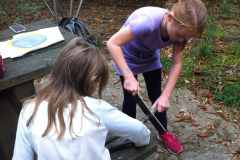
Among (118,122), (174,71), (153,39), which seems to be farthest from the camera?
(174,71)

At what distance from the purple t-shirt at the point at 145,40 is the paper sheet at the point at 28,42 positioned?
24.9 inches

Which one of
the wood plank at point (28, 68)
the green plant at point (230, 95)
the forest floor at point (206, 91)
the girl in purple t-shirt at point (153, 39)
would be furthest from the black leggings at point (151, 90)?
the green plant at point (230, 95)

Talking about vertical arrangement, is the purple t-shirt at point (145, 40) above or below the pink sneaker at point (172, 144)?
above

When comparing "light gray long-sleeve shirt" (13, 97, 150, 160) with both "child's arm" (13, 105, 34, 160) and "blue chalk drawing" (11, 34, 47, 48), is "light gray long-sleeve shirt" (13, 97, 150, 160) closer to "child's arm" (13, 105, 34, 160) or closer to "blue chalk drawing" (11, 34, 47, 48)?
"child's arm" (13, 105, 34, 160)

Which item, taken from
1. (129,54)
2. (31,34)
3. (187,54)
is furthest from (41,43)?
(187,54)

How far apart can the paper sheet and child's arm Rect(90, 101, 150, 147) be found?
922 mm

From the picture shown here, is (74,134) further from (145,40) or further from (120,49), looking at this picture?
(145,40)

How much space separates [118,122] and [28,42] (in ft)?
3.74

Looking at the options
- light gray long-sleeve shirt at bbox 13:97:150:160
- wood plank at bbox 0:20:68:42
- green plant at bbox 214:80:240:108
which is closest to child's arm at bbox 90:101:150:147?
light gray long-sleeve shirt at bbox 13:97:150:160

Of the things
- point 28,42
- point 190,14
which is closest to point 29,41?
point 28,42

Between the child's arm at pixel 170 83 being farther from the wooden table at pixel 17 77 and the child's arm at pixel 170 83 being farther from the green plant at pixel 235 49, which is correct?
the green plant at pixel 235 49

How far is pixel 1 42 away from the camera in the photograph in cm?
186

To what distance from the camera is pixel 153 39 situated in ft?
5.06

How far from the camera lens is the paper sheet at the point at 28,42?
5.59ft
